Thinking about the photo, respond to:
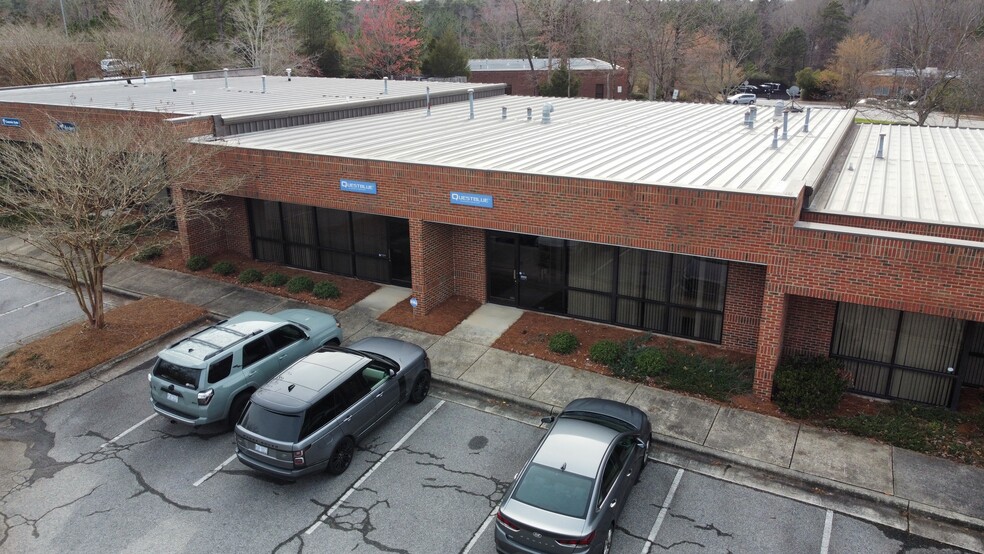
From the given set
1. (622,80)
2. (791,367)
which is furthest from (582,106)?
(622,80)

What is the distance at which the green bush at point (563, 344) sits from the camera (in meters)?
16.5

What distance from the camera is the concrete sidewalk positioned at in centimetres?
1120

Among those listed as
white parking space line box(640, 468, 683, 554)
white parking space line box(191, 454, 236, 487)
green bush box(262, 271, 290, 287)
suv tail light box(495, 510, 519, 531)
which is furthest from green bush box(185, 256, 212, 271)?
white parking space line box(640, 468, 683, 554)

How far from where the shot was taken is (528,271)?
18.8 m

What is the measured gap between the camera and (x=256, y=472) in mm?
12461

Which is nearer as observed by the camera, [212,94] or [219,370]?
[219,370]

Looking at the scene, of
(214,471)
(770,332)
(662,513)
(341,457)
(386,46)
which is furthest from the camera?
(386,46)

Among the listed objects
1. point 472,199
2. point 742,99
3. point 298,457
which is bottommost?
point 298,457

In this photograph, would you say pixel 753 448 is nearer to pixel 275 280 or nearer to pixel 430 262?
pixel 430 262

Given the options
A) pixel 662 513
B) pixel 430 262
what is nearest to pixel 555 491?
pixel 662 513

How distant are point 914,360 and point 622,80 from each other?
2224 inches

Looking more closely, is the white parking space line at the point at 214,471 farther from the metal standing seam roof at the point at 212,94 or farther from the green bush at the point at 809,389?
the metal standing seam roof at the point at 212,94

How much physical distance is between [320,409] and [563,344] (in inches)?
259

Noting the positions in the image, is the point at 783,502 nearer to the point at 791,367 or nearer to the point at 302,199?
the point at 791,367
